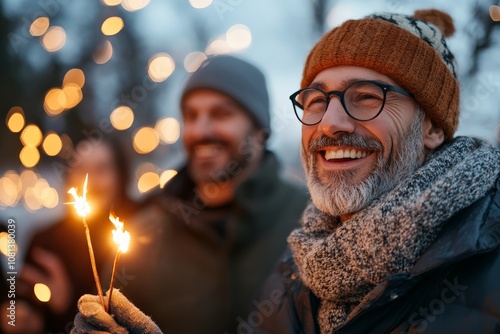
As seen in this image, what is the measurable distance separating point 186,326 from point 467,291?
6.00ft

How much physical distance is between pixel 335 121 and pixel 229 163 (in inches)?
62.3

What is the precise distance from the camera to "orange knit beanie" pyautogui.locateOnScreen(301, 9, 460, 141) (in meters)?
2.00

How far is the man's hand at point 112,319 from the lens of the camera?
160 centimetres

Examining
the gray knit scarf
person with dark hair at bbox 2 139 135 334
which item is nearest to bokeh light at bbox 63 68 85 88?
person with dark hair at bbox 2 139 135 334

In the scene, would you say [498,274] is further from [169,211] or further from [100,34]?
[100,34]

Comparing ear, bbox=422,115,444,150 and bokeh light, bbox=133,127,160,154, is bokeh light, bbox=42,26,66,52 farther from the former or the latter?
ear, bbox=422,115,444,150

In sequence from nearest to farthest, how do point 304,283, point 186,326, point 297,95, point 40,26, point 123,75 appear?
1. point 304,283
2. point 297,95
3. point 186,326
4. point 40,26
5. point 123,75

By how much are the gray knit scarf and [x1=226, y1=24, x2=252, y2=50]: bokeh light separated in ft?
13.2

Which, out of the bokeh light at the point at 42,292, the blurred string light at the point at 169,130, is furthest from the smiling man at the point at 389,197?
the blurred string light at the point at 169,130

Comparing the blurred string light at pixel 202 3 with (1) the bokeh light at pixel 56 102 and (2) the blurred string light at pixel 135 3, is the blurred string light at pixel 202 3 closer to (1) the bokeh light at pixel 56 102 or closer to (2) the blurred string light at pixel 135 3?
(2) the blurred string light at pixel 135 3

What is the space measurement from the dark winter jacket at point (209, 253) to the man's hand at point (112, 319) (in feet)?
4.66

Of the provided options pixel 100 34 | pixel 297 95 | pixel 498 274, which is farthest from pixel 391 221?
pixel 100 34

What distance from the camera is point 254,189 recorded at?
3336 mm

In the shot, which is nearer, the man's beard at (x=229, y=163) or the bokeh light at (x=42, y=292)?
the man's beard at (x=229, y=163)
